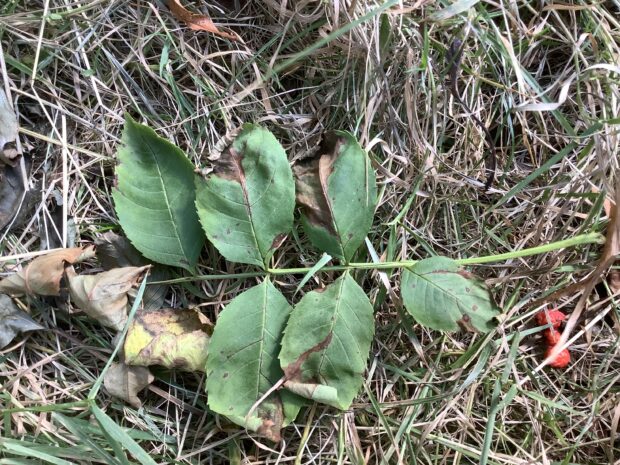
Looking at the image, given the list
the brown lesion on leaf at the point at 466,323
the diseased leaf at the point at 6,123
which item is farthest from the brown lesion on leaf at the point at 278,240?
the diseased leaf at the point at 6,123

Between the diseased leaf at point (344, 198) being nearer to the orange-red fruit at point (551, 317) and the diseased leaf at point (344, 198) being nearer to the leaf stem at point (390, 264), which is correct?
the leaf stem at point (390, 264)

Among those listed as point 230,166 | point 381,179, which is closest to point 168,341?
point 230,166

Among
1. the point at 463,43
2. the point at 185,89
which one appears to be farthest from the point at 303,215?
the point at 463,43

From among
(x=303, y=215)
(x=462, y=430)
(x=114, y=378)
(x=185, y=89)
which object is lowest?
(x=462, y=430)

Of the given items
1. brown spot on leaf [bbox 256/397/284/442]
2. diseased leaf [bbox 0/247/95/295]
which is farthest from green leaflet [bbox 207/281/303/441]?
diseased leaf [bbox 0/247/95/295]

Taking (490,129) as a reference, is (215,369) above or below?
below

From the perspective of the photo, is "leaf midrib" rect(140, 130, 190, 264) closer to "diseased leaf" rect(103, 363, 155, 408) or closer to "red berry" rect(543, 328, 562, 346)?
"diseased leaf" rect(103, 363, 155, 408)

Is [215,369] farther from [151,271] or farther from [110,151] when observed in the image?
[110,151]
